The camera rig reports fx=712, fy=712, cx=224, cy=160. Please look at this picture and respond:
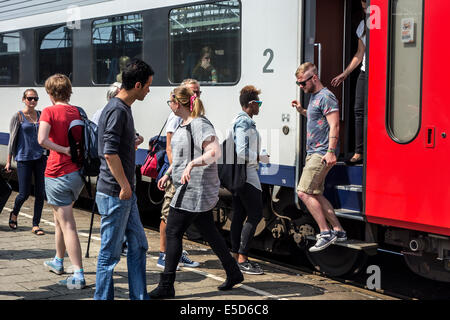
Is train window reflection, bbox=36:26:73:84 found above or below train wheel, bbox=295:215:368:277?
above

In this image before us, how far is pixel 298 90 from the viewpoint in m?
6.69

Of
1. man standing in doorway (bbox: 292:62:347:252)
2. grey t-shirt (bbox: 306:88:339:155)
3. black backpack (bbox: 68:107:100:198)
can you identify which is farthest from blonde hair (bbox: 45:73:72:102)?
grey t-shirt (bbox: 306:88:339:155)

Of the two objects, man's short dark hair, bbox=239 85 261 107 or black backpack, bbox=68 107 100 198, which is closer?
black backpack, bbox=68 107 100 198

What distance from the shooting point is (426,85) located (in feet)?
18.2

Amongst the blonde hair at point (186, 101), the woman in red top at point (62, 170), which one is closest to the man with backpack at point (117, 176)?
the blonde hair at point (186, 101)

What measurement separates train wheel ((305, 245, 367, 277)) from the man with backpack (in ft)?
8.22

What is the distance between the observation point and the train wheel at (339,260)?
22.4 feet

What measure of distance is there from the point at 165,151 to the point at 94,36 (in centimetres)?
330

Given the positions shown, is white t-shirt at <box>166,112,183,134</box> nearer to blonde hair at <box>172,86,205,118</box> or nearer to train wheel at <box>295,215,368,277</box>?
blonde hair at <box>172,86,205,118</box>

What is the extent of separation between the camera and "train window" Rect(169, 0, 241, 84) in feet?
24.2

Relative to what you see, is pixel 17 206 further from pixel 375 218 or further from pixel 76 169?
pixel 375 218

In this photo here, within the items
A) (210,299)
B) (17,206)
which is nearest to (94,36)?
(17,206)

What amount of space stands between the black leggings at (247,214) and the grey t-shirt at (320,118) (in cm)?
70

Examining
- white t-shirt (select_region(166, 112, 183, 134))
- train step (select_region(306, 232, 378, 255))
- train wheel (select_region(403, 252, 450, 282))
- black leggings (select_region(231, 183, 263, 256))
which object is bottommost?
train wheel (select_region(403, 252, 450, 282))
